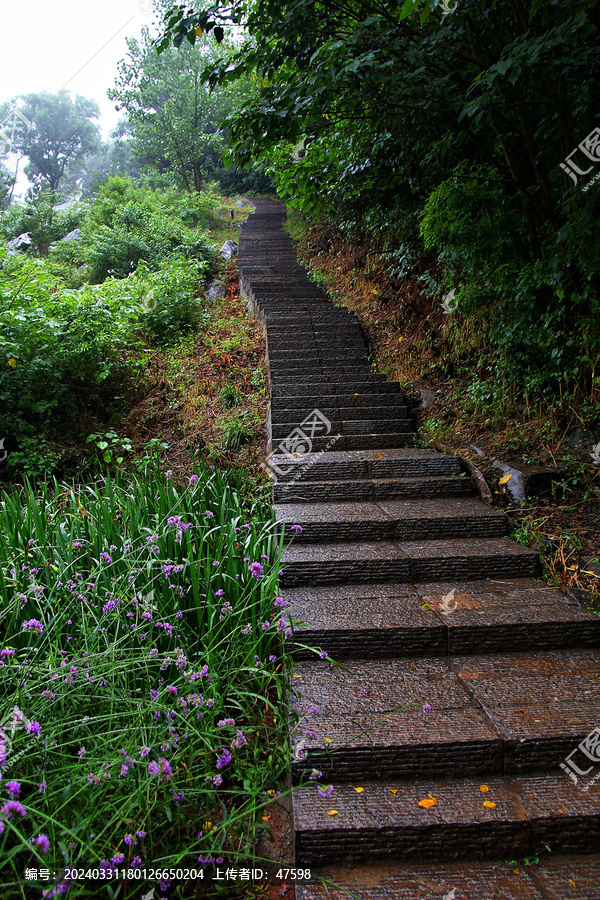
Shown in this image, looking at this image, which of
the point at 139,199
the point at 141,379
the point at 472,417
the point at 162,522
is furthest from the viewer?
the point at 139,199

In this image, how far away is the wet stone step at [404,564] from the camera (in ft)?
→ 8.63

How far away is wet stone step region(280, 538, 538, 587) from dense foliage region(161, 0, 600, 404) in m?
1.25

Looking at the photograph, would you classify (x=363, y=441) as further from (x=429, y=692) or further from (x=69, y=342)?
(x=69, y=342)

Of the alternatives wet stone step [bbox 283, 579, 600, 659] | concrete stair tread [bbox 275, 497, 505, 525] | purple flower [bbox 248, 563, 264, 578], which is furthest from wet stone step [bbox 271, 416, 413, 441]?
purple flower [bbox 248, 563, 264, 578]

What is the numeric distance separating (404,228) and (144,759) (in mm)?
5384

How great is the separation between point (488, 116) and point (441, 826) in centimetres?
329

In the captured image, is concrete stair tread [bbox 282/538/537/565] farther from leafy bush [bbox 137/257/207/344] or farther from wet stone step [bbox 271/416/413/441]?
leafy bush [bbox 137/257/207/344]

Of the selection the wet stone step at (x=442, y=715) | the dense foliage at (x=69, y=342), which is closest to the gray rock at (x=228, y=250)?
the dense foliage at (x=69, y=342)

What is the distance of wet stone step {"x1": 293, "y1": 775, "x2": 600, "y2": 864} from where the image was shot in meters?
1.44

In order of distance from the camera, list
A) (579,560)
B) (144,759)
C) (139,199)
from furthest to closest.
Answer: (139,199) → (579,560) → (144,759)

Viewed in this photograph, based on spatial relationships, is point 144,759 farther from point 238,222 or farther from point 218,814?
point 238,222

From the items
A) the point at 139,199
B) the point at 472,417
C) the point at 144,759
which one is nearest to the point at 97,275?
the point at 139,199

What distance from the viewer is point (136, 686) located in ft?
5.82

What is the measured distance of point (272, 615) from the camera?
7.02ft
